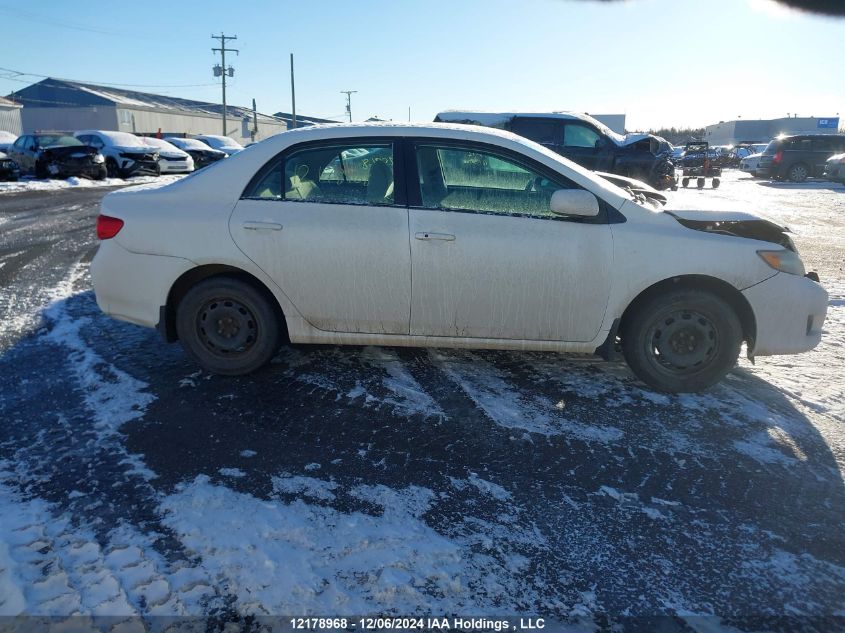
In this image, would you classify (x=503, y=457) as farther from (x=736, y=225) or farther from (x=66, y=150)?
(x=66, y=150)

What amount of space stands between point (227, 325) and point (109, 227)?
1.03 m

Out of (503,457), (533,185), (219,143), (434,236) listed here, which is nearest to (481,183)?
(533,185)

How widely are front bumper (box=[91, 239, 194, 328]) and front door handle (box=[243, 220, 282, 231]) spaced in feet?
1.49

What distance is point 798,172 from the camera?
76.1ft

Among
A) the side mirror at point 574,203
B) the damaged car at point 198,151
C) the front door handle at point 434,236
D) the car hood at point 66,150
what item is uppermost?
the damaged car at point 198,151

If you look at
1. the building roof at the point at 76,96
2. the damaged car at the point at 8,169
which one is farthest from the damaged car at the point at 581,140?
the building roof at the point at 76,96

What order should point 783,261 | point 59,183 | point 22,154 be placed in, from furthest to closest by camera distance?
point 22,154, point 59,183, point 783,261

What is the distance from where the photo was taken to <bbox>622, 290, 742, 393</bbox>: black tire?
355cm

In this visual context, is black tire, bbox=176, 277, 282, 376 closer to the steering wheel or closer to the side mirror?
the steering wheel

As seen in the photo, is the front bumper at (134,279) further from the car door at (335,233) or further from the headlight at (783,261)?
the headlight at (783,261)

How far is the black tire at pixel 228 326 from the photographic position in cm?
373

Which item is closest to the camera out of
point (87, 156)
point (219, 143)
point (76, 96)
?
point (87, 156)

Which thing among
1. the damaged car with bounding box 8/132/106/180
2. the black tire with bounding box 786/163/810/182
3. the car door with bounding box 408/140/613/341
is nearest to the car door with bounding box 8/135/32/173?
the damaged car with bounding box 8/132/106/180

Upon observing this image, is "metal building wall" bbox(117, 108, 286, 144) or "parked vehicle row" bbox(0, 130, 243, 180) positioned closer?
"parked vehicle row" bbox(0, 130, 243, 180)
